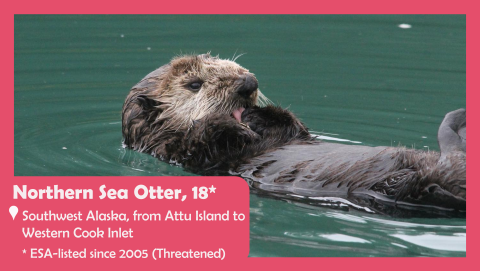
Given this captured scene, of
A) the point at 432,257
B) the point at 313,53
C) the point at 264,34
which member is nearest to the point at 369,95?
the point at 313,53

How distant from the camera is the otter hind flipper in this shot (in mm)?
3895

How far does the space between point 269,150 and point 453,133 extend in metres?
1.19

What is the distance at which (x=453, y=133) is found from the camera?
397cm

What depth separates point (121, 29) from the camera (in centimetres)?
995

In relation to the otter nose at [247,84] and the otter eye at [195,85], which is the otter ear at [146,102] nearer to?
the otter eye at [195,85]

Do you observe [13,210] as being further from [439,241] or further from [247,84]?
[439,241]

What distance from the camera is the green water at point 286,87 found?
3.61 metres

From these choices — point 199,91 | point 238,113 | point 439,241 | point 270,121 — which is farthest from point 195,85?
point 439,241

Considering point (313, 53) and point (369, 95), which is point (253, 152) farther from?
point (313, 53)

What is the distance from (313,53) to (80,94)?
3.25m

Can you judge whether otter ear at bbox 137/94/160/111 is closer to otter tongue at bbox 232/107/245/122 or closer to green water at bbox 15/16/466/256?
green water at bbox 15/16/466/256

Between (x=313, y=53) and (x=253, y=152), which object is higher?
(x=313, y=53)

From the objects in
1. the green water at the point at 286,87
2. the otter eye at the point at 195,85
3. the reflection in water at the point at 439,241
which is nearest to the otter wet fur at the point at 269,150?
the otter eye at the point at 195,85

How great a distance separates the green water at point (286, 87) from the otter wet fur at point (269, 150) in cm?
12
